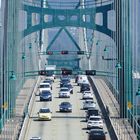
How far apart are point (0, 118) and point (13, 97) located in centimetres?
1045

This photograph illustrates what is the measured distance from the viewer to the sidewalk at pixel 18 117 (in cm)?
3580

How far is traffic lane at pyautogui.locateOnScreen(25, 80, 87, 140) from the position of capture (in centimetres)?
4002

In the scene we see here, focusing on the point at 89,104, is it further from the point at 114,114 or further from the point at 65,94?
the point at 65,94

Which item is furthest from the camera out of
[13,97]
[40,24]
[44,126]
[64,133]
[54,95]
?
[40,24]

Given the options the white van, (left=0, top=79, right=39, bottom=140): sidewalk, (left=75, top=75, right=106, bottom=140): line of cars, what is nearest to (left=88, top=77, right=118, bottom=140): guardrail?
(left=75, top=75, right=106, bottom=140): line of cars

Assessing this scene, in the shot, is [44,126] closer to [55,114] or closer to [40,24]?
[55,114]

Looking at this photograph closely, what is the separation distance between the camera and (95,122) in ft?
139

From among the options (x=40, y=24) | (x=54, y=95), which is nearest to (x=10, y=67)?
(x=54, y=95)

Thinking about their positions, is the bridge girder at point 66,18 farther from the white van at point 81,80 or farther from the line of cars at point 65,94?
the line of cars at point 65,94

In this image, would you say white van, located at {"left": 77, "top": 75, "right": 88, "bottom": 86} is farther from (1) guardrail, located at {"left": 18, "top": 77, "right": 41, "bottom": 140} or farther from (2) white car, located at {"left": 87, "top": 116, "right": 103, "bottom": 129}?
(2) white car, located at {"left": 87, "top": 116, "right": 103, "bottom": 129}

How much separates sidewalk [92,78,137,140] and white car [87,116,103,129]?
66cm

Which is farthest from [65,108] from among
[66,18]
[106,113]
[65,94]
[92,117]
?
[66,18]

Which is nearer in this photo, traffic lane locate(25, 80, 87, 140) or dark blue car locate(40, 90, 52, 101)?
traffic lane locate(25, 80, 87, 140)

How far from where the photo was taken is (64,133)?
4100cm
